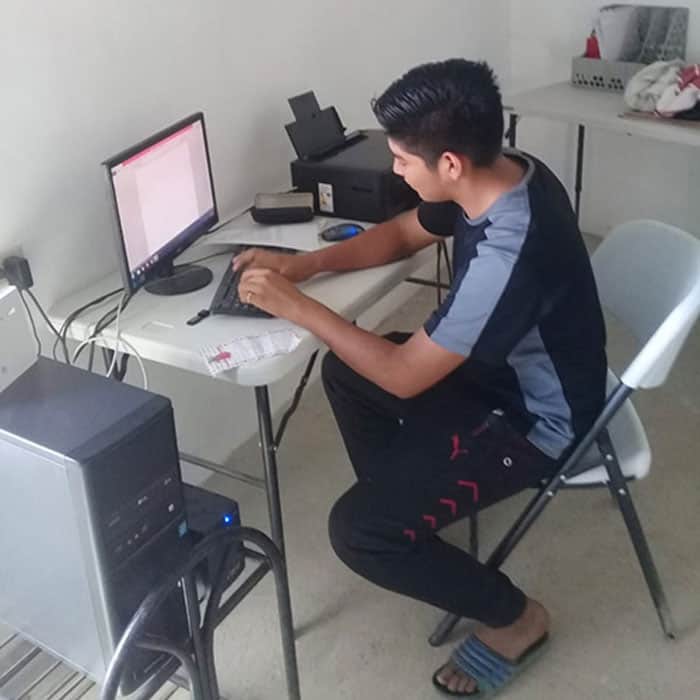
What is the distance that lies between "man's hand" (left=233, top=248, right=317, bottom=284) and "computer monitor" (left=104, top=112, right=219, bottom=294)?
9 cm

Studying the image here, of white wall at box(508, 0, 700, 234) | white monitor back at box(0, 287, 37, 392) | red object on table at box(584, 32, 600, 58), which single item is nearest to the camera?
white monitor back at box(0, 287, 37, 392)

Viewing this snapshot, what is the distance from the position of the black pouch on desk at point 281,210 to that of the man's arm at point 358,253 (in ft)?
0.67

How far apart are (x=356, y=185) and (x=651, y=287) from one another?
0.66 m

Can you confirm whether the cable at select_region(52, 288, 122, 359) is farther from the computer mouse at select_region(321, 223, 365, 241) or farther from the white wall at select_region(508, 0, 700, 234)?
the white wall at select_region(508, 0, 700, 234)

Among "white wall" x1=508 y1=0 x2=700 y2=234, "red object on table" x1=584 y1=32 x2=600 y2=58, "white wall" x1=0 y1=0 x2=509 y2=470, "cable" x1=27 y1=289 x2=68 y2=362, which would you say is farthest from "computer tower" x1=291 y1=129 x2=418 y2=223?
"white wall" x1=508 y1=0 x2=700 y2=234

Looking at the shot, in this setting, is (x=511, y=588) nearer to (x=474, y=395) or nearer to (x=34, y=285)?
(x=474, y=395)

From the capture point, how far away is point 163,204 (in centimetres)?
184

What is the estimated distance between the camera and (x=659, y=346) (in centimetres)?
160

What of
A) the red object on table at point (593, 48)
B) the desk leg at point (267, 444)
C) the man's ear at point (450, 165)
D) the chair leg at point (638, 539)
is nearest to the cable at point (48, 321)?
the desk leg at point (267, 444)

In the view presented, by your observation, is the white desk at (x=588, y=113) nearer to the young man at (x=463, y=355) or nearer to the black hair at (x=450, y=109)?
the young man at (x=463, y=355)

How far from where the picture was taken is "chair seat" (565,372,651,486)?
1776mm

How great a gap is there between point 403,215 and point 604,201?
6.44ft

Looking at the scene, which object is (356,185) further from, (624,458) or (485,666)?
(485,666)

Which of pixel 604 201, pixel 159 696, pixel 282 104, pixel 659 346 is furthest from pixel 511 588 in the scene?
pixel 604 201
